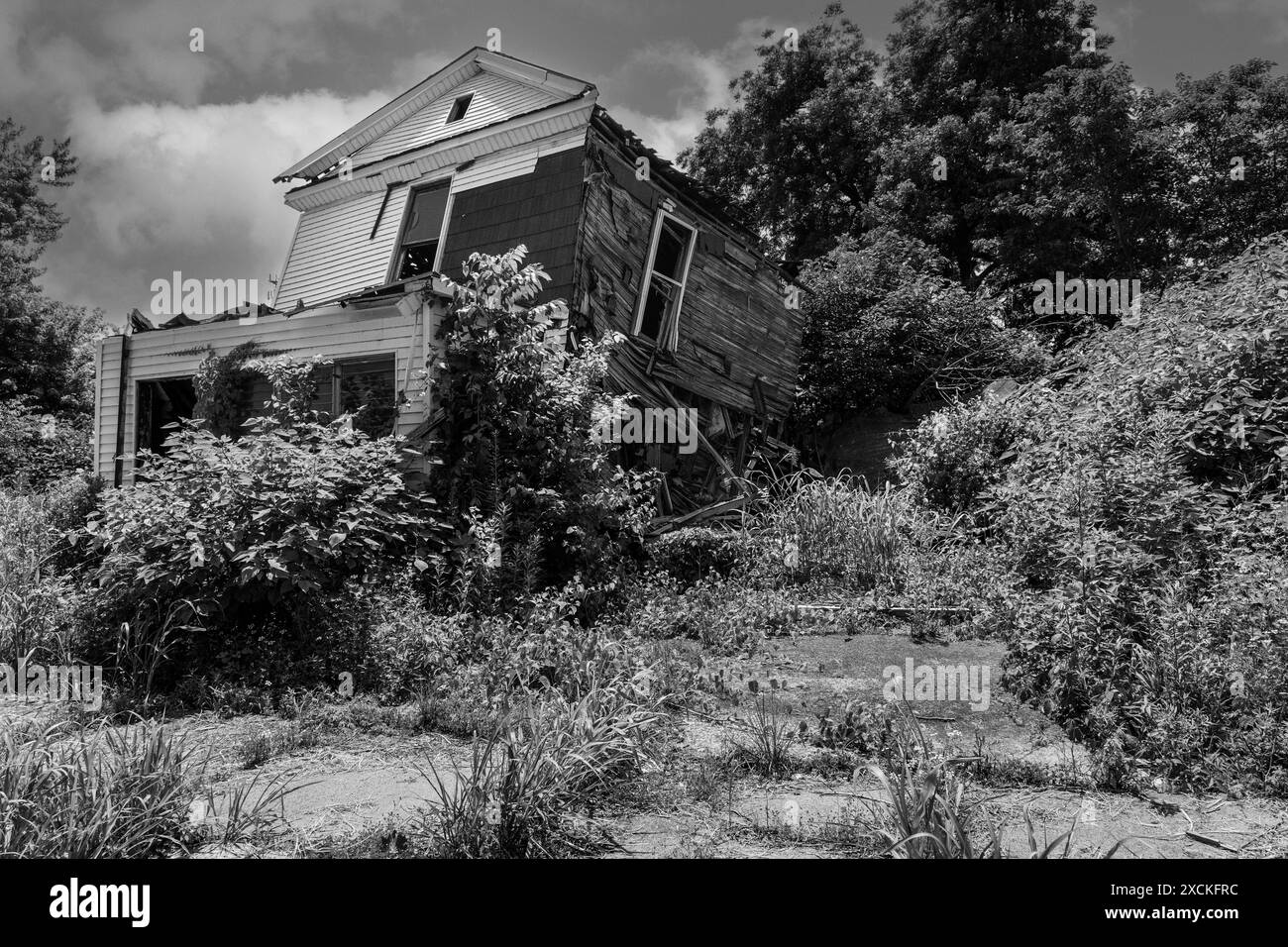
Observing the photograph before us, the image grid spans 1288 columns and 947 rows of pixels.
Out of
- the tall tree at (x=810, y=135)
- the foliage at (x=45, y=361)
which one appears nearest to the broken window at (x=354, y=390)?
the foliage at (x=45, y=361)

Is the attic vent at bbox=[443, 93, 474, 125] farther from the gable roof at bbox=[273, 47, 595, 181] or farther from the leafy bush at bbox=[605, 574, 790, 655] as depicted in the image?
the leafy bush at bbox=[605, 574, 790, 655]

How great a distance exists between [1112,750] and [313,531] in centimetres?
499

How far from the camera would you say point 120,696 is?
16.9 feet

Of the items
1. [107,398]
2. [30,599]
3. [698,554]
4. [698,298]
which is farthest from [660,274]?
[30,599]

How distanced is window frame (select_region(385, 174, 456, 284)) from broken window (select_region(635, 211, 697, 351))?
3.17 metres

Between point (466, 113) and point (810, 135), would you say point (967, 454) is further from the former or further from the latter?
point (810, 135)

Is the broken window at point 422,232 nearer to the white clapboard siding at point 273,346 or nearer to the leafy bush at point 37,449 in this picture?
the white clapboard siding at point 273,346

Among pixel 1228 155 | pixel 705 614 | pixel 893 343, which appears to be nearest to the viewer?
pixel 705 614

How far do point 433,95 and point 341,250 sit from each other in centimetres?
305

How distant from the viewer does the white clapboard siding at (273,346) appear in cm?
895

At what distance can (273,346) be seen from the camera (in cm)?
995
